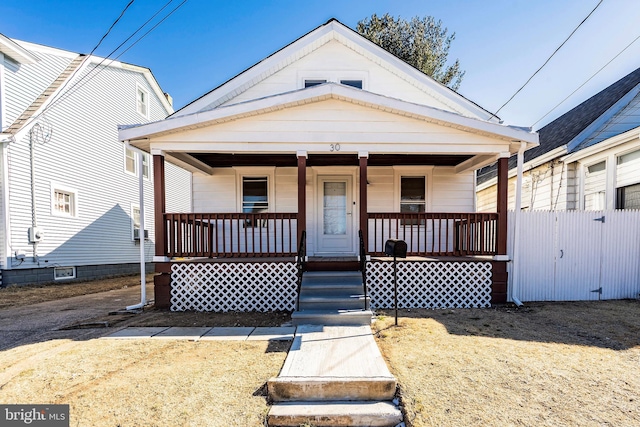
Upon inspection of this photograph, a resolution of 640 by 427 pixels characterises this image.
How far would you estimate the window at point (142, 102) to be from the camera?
13890 millimetres

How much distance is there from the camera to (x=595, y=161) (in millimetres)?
8453

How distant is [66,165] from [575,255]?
14.7 m

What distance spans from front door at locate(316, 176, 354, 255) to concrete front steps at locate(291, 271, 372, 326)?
2.31 meters

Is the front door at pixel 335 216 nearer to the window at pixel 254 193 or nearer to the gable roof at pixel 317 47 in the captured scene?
the window at pixel 254 193

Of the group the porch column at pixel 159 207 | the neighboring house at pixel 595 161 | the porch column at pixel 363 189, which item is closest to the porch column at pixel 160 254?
the porch column at pixel 159 207

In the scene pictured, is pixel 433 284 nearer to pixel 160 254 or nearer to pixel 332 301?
pixel 332 301

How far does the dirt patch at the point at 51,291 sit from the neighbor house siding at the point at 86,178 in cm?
87

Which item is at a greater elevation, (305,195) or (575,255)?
(305,195)

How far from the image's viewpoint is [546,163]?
32.4 ft

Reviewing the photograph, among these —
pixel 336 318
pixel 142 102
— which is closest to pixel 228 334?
pixel 336 318

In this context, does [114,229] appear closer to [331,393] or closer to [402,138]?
[402,138]

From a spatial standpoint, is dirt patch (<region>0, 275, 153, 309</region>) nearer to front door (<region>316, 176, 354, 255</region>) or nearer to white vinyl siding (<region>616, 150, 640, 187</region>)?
front door (<region>316, 176, 354, 255</region>)

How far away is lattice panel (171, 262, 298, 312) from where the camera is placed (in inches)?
247

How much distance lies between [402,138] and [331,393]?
4828 millimetres
